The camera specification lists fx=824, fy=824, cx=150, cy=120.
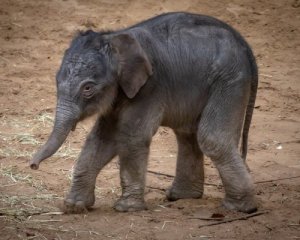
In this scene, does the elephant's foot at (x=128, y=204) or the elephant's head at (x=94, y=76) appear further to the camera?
the elephant's foot at (x=128, y=204)

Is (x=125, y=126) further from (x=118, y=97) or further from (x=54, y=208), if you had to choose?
(x=54, y=208)

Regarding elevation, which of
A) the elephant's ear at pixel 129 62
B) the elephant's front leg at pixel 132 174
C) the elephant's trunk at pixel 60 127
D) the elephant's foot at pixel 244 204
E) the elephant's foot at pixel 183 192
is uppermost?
the elephant's ear at pixel 129 62

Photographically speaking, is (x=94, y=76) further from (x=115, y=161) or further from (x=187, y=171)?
(x=115, y=161)

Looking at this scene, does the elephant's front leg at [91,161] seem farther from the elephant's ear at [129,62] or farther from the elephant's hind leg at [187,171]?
the elephant's hind leg at [187,171]

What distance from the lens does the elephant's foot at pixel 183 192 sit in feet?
25.7

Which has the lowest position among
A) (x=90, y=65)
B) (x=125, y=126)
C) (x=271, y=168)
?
(x=271, y=168)

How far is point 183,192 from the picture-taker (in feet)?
25.7

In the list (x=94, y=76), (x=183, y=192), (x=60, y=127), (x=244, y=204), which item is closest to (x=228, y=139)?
(x=244, y=204)

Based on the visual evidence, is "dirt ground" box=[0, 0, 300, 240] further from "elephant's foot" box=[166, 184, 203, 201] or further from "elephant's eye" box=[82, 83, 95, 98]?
"elephant's eye" box=[82, 83, 95, 98]

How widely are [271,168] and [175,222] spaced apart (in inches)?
85.1

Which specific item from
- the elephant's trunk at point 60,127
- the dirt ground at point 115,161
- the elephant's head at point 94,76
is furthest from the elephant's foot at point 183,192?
the elephant's trunk at point 60,127

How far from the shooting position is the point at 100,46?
275 inches

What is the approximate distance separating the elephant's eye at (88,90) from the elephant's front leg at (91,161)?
0.49 meters

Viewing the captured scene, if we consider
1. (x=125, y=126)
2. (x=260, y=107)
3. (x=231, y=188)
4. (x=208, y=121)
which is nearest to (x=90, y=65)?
(x=125, y=126)
